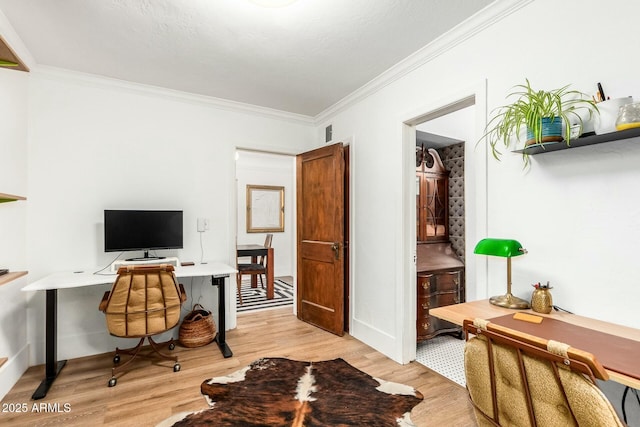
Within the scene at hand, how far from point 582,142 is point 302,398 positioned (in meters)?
2.27

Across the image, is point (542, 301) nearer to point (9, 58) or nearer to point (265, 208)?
point (9, 58)

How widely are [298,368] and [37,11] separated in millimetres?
3176

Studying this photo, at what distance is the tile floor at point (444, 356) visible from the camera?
2631 mm

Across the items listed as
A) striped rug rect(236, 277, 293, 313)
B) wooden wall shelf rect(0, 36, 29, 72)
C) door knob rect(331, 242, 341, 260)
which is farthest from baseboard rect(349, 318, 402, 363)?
wooden wall shelf rect(0, 36, 29, 72)

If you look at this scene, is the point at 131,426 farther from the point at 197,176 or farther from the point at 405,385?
the point at 197,176

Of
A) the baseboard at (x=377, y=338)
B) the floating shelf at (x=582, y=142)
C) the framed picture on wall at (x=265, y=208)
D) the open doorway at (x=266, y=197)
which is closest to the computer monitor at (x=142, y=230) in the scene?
the baseboard at (x=377, y=338)

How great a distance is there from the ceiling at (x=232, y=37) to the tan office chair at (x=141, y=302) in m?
1.75

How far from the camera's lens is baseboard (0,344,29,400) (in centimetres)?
223

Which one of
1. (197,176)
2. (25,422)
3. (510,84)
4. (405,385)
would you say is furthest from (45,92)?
(405,385)

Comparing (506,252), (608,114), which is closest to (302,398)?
(506,252)

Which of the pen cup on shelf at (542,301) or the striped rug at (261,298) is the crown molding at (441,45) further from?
the striped rug at (261,298)

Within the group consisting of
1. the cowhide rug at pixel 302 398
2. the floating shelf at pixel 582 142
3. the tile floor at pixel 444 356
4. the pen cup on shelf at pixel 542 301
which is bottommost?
the tile floor at pixel 444 356

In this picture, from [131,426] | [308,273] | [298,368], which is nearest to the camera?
[131,426]

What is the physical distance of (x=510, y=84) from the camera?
1960 millimetres
